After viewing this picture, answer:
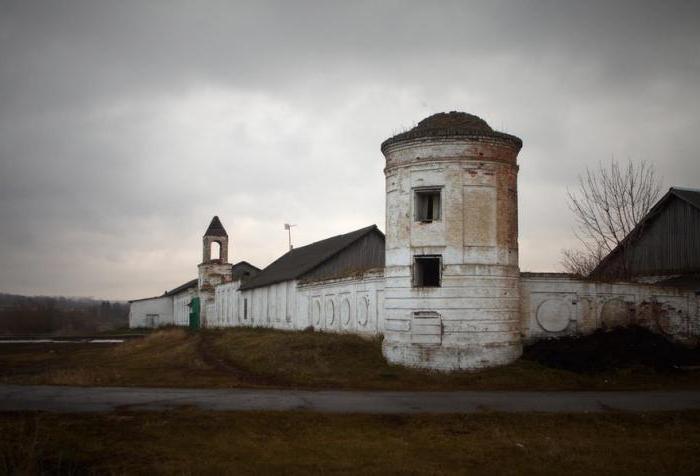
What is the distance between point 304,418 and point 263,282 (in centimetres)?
3046

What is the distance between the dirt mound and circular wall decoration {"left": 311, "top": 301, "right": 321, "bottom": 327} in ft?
41.3

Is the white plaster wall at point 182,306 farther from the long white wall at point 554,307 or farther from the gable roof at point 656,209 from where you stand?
the gable roof at point 656,209

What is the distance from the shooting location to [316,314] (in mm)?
32375

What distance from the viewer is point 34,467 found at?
384 inches

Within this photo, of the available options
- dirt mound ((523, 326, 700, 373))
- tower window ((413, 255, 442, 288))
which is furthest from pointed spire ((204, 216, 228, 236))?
dirt mound ((523, 326, 700, 373))

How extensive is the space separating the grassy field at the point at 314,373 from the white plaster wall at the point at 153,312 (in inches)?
1787

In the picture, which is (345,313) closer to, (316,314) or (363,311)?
(363,311)

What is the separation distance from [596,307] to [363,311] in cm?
882

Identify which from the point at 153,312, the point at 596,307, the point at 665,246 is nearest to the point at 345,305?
the point at 596,307

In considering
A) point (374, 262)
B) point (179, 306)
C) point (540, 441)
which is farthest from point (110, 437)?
point (179, 306)

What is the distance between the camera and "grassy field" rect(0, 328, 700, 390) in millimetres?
18438

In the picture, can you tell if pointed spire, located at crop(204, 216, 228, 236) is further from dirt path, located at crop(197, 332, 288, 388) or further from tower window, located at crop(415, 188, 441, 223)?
tower window, located at crop(415, 188, 441, 223)

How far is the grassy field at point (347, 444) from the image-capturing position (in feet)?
32.5

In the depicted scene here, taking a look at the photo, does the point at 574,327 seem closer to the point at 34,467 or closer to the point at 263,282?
the point at 34,467
